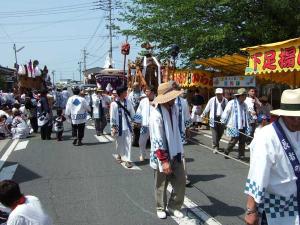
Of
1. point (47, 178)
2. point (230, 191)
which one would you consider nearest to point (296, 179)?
point (230, 191)

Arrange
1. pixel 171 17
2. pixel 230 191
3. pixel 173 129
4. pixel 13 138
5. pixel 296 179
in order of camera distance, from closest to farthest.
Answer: pixel 296 179 < pixel 173 129 < pixel 230 191 < pixel 13 138 < pixel 171 17

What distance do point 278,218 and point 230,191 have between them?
4236mm

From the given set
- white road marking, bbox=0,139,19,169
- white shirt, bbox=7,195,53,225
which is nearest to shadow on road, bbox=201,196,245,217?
white shirt, bbox=7,195,53,225

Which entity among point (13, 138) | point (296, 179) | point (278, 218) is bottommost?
point (13, 138)

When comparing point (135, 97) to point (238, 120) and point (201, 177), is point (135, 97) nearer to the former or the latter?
point (238, 120)

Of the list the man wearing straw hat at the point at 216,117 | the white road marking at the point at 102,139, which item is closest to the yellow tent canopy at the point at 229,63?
the man wearing straw hat at the point at 216,117

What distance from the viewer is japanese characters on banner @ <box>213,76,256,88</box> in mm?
15617

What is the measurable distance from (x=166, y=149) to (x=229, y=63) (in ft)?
36.9

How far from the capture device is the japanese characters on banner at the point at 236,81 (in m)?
15.6

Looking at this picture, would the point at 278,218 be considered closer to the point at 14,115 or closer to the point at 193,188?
the point at 193,188

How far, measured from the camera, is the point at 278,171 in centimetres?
331

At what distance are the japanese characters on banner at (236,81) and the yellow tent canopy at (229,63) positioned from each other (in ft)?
1.73

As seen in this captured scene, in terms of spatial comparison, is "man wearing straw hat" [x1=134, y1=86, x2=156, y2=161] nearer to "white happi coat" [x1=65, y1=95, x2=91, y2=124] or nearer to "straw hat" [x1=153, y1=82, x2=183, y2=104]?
"white happi coat" [x1=65, y1=95, x2=91, y2=124]

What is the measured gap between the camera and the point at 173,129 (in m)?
5.90
